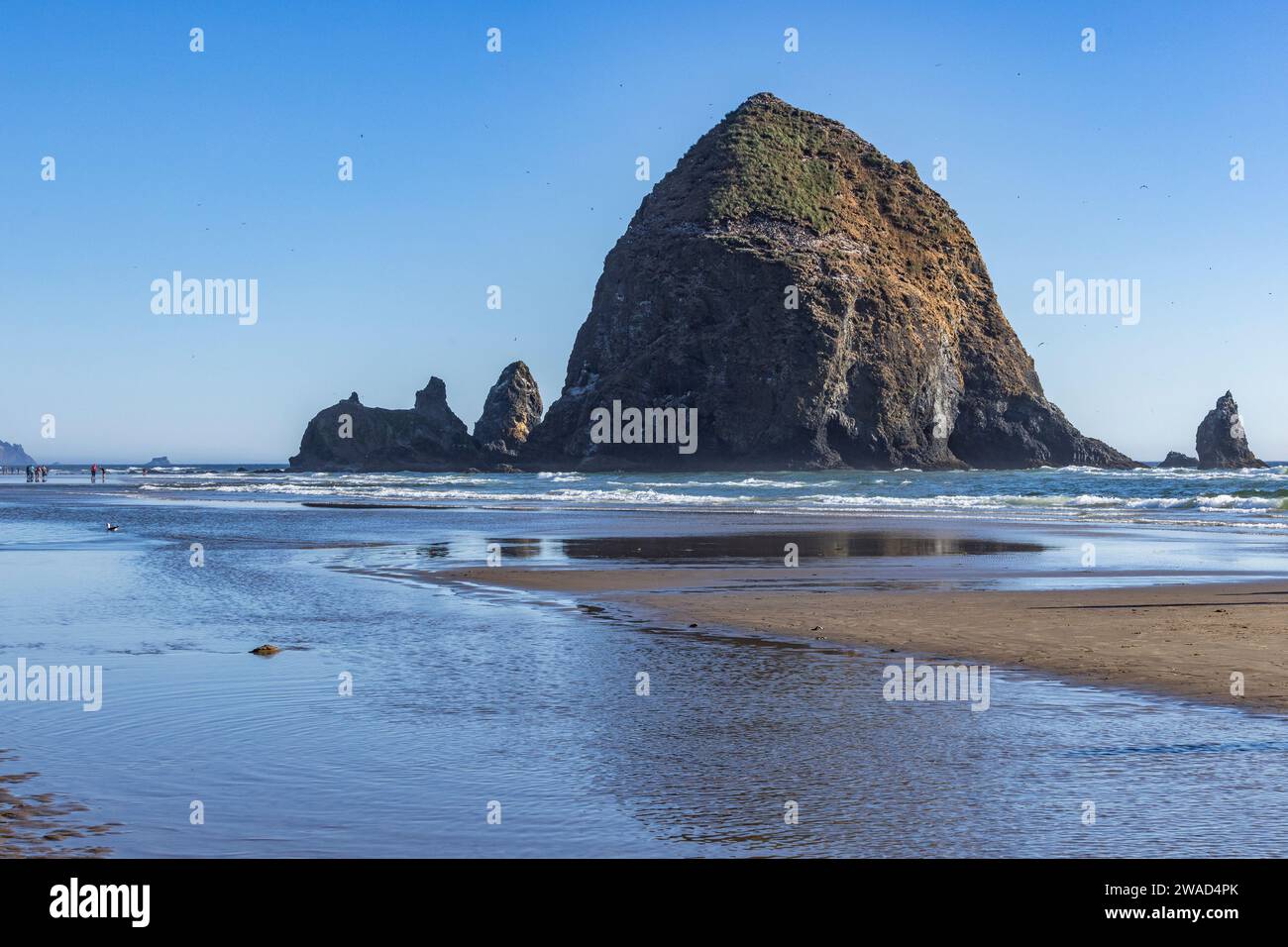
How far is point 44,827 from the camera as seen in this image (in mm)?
5395

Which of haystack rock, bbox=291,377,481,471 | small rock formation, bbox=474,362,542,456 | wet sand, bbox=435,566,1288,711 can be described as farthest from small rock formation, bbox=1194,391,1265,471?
wet sand, bbox=435,566,1288,711

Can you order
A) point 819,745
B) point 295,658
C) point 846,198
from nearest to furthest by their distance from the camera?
point 819,745 → point 295,658 → point 846,198

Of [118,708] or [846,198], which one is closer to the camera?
[118,708]

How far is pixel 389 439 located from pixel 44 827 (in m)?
152

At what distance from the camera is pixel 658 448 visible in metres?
122

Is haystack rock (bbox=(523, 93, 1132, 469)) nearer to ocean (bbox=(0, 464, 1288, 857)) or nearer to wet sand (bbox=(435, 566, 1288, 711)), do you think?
wet sand (bbox=(435, 566, 1288, 711))

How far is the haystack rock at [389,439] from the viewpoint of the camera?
487ft

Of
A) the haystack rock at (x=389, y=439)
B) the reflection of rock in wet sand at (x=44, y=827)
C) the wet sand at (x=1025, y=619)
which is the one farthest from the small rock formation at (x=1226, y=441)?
the reflection of rock in wet sand at (x=44, y=827)

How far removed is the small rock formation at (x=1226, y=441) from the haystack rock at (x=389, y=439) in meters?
89.3
